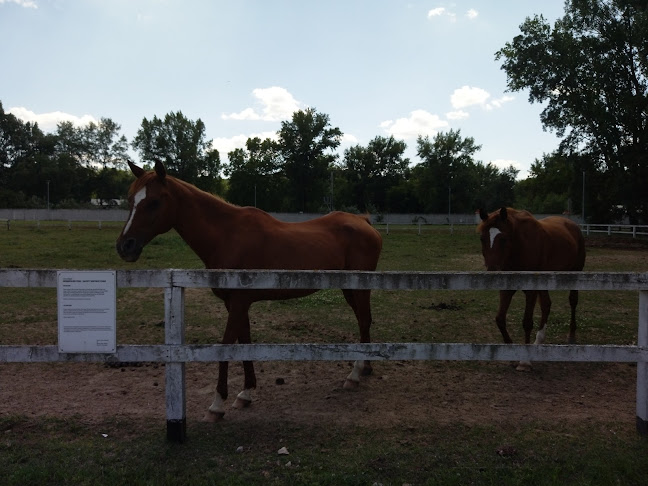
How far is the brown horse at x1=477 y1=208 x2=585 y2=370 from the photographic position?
6133 millimetres

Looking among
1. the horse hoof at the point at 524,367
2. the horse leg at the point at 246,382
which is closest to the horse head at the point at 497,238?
the horse hoof at the point at 524,367

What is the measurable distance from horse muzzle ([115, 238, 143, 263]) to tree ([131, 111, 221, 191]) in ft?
232

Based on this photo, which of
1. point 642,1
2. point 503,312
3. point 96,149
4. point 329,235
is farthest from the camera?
point 96,149

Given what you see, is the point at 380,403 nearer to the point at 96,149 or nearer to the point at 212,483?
the point at 212,483

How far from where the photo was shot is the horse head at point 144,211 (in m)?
4.09

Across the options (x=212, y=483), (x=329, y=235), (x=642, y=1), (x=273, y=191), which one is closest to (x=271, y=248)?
(x=329, y=235)

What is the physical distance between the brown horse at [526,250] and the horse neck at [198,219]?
3533 mm

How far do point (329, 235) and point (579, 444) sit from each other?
3.13 metres

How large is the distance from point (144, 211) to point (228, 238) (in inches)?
32.5

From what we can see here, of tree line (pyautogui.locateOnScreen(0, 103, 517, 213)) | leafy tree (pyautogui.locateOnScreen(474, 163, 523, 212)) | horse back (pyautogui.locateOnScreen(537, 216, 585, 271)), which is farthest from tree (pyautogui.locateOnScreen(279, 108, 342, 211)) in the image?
horse back (pyautogui.locateOnScreen(537, 216, 585, 271))

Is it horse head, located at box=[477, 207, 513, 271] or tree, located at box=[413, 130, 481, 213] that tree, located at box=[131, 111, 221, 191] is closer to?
tree, located at box=[413, 130, 481, 213]

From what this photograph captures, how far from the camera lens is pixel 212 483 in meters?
3.03

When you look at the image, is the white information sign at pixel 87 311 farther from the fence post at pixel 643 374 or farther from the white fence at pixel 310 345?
the fence post at pixel 643 374

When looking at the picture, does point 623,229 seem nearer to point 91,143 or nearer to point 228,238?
point 228,238
